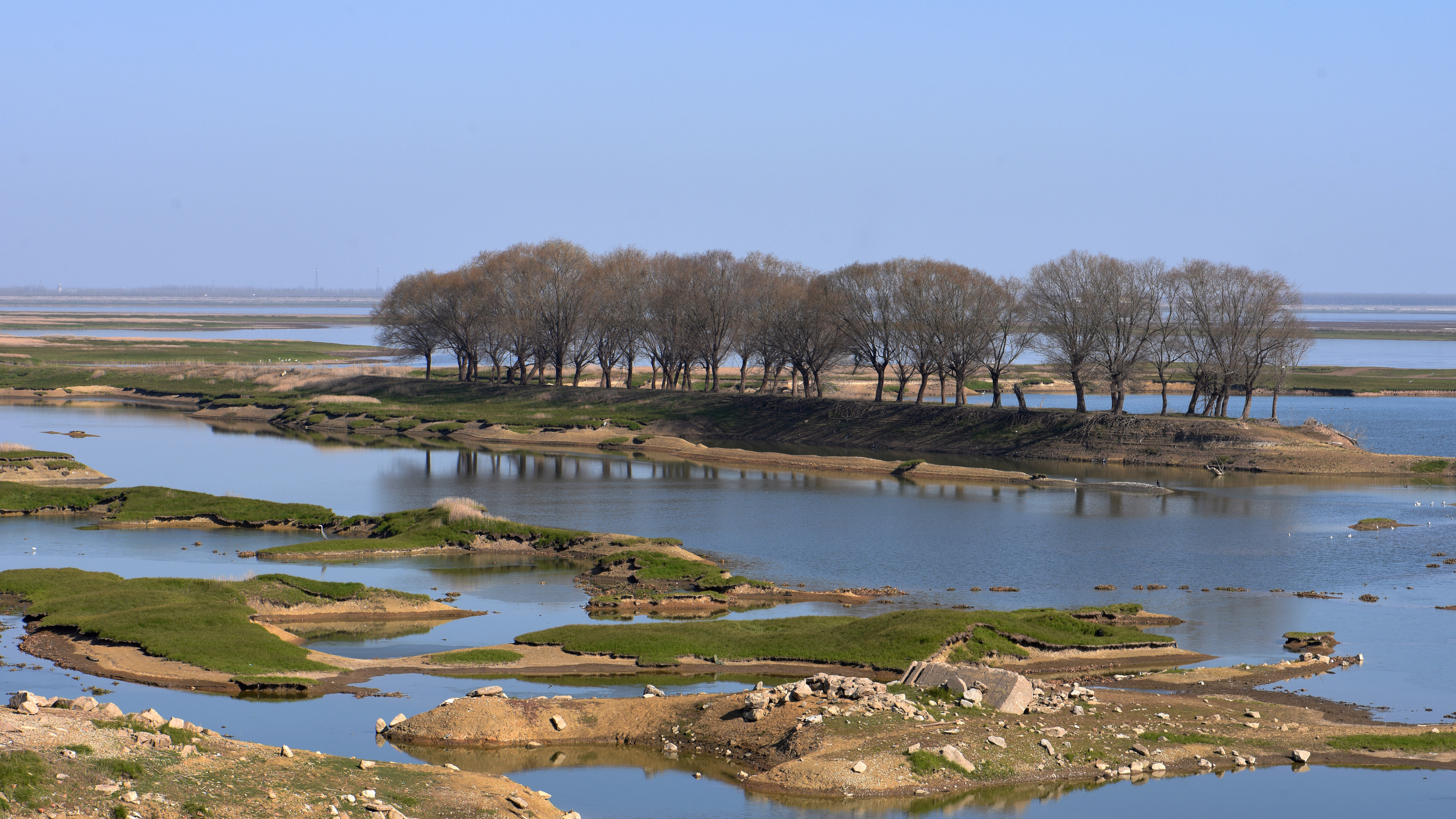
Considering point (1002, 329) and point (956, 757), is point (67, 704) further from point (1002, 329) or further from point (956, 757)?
point (1002, 329)

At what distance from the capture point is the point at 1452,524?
207ft

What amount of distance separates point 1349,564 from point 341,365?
14242cm

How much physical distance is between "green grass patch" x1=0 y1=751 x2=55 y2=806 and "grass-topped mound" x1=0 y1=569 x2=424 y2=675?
1319 centimetres

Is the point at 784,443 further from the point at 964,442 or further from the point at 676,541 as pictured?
the point at 676,541

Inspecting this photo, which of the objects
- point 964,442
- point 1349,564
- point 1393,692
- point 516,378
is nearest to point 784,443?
point 964,442

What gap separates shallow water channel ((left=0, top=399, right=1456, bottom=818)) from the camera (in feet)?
92.6

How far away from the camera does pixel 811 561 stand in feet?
177

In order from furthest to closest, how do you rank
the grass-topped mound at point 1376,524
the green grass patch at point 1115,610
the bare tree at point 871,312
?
the bare tree at point 871,312, the grass-topped mound at point 1376,524, the green grass patch at point 1115,610

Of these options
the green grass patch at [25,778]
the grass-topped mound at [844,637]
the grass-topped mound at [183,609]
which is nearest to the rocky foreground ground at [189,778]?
the green grass patch at [25,778]

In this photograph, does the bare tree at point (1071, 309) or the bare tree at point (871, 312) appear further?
the bare tree at point (871, 312)

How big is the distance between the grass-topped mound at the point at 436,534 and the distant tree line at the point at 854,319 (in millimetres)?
51089

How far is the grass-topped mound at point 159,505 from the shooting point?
61.2m

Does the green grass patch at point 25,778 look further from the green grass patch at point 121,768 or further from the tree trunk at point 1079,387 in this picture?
the tree trunk at point 1079,387

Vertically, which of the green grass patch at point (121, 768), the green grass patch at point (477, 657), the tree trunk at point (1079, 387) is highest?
the tree trunk at point (1079, 387)
